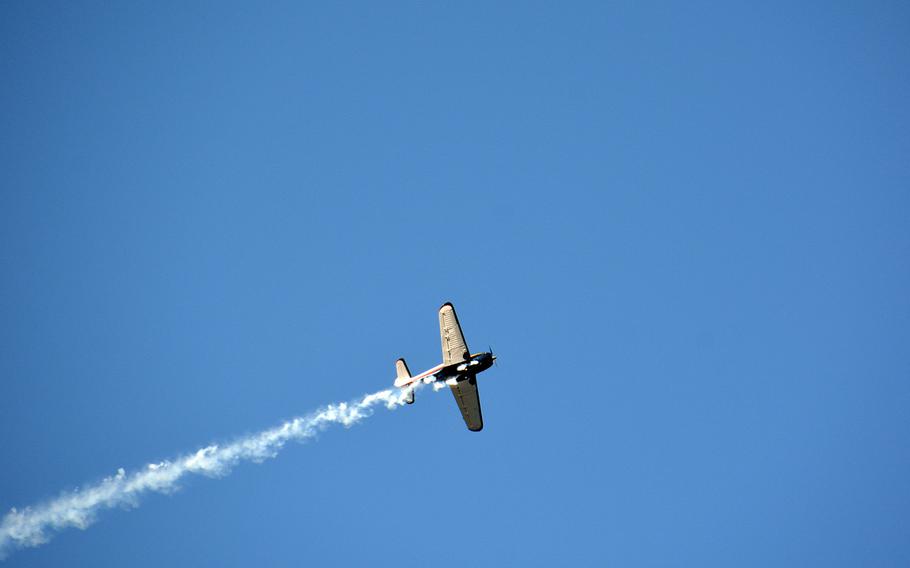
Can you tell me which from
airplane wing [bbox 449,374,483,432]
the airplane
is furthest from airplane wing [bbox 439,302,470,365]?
airplane wing [bbox 449,374,483,432]

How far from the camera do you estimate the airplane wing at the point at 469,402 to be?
44750 mm

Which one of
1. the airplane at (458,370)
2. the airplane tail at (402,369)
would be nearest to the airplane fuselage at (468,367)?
the airplane at (458,370)

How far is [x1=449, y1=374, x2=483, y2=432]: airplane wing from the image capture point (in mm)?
44750

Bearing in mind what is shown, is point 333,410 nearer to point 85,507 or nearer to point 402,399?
point 402,399

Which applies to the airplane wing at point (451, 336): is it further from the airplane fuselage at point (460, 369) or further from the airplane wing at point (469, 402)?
the airplane wing at point (469, 402)

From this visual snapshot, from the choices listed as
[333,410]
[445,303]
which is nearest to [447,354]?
[445,303]

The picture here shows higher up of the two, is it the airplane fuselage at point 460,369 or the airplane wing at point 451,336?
the airplane wing at point 451,336

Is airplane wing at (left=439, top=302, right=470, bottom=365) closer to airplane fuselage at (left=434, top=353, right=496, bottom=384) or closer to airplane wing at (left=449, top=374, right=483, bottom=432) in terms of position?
airplane fuselage at (left=434, top=353, right=496, bottom=384)

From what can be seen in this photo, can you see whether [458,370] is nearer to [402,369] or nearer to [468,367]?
[468,367]

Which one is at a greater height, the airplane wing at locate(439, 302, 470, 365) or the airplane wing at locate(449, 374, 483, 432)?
the airplane wing at locate(439, 302, 470, 365)

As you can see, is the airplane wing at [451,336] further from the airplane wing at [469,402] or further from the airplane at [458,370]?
the airplane wing at [469,402]

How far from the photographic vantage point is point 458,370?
43344 millimetres

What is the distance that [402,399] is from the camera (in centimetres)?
4547

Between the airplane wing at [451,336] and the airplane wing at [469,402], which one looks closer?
the airplane wing at [451,336]
